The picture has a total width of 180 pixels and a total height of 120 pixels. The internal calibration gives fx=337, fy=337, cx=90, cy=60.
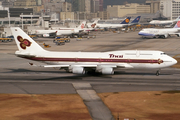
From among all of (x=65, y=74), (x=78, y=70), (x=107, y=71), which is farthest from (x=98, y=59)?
(x=65, y=74)

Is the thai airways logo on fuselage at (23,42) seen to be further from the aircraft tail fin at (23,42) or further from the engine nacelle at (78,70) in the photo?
the engine nacelle at (78,70)

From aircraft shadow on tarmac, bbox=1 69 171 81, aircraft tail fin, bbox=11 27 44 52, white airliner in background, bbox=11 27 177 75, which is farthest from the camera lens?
aircraft tail fin, bbox=11 27 44 52

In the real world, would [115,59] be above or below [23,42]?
below

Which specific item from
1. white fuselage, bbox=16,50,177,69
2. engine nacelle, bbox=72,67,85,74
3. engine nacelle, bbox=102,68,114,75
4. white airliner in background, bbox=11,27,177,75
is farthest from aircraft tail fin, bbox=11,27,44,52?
engine nacelle, bbox=102,68,114,75

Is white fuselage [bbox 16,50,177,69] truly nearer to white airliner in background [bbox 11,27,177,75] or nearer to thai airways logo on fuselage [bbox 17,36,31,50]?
Result: white airliner in background [bbox 11,27,177,75]

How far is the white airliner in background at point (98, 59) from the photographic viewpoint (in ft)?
194

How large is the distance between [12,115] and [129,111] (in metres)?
13.3

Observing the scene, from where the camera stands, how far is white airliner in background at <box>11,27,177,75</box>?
59250 mm

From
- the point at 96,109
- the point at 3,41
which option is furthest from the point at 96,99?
the point at 3,41

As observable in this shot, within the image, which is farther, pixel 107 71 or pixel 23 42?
pixel 23 42

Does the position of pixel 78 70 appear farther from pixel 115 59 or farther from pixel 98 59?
pixel 115 59

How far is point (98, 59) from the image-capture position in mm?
60906

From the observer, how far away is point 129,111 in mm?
38875

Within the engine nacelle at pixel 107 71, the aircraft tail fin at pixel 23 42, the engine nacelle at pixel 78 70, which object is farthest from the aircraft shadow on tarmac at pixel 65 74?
the aircraft tail fin at pixel 23 42
